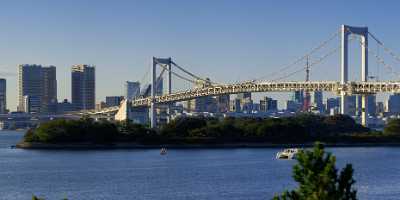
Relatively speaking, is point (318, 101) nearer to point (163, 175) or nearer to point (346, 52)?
point (346, 52)

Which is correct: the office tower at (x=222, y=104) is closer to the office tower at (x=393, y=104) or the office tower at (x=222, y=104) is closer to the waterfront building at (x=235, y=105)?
the waterfront building at (x=235, y=105)

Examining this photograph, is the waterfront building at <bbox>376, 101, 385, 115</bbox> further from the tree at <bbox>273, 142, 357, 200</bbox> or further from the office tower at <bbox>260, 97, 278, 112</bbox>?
the tree at <bbox>273, 142, 357, 200</bbox>

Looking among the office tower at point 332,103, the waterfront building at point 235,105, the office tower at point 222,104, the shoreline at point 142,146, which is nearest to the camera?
the shoreline at point 142,146

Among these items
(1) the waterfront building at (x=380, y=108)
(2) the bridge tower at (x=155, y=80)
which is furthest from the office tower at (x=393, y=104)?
(2) the bridge tower at (x=155, y=80)

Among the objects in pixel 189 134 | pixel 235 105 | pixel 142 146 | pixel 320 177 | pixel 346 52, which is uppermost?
pixel 346 52

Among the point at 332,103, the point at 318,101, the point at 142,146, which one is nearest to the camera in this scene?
the point at 142,146

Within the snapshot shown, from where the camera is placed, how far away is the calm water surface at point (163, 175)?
21.8m

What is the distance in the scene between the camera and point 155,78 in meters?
62.8

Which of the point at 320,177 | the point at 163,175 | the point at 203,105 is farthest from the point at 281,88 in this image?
the point at 203,105

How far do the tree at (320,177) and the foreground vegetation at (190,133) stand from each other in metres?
36.1

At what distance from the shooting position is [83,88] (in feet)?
424

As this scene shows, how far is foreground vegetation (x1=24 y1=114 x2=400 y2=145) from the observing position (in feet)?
148

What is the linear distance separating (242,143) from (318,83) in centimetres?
629

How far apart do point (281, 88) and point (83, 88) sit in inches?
3071
